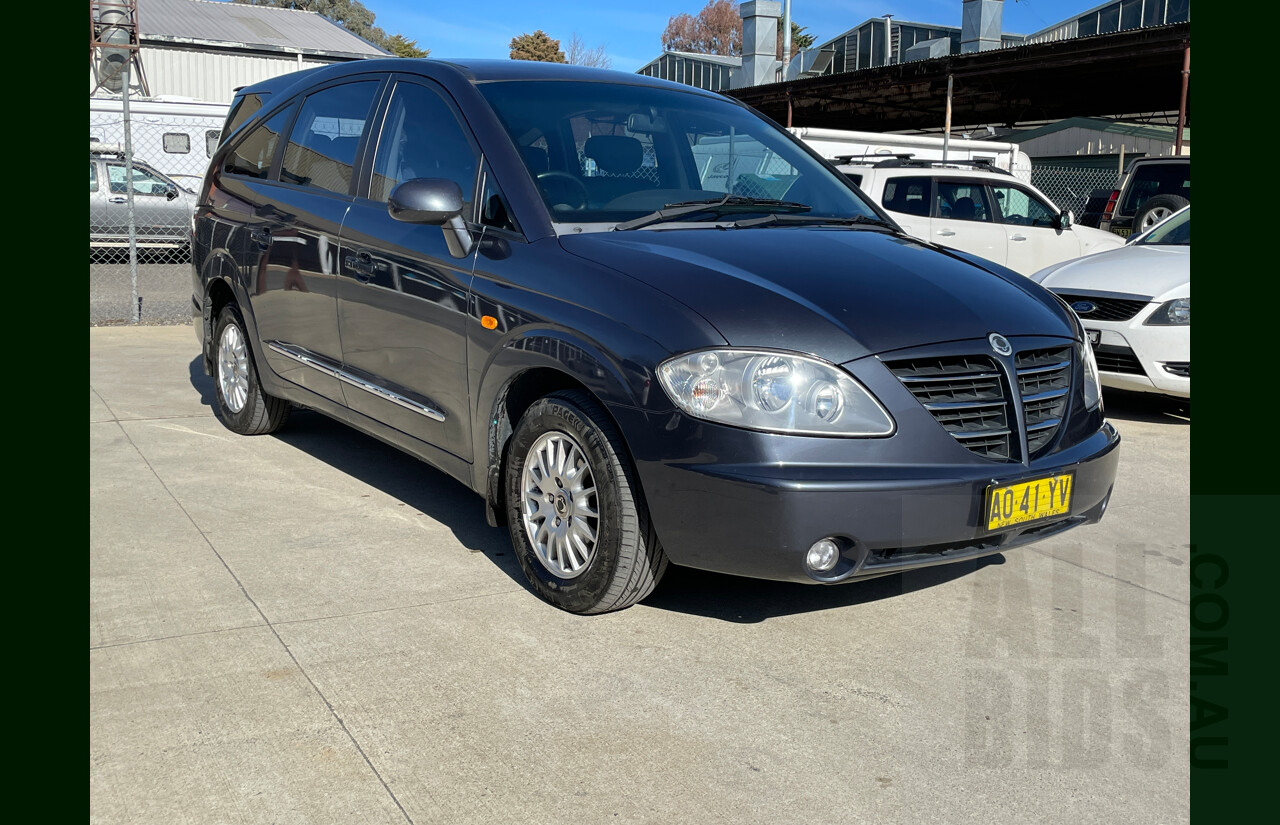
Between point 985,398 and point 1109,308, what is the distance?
14.3 ft

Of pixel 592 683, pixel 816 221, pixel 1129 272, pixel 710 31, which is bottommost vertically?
pixel 592 683

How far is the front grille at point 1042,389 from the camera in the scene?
11.9 ft

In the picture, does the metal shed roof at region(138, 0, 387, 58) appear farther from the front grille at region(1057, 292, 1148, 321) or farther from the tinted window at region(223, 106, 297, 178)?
the front grille at region(1057, 292, 1148, 321)

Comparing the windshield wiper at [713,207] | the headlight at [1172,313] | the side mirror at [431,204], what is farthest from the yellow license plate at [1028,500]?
the headlight at [1172,313]

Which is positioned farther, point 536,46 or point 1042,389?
point 536,46

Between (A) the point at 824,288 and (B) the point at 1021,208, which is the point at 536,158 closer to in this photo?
(A) the point at 824,288

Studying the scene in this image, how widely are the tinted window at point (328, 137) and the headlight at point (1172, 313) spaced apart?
487 cm

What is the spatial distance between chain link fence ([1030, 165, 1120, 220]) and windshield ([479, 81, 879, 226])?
853 inches

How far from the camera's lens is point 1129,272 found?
7.57 m

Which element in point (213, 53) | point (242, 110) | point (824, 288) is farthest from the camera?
point (213, 53)

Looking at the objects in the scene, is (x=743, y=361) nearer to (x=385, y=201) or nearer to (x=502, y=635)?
(x=502, y=635)

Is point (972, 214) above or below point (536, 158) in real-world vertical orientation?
above

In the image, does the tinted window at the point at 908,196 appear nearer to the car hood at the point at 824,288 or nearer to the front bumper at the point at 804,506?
the car hood at the point at 824,288

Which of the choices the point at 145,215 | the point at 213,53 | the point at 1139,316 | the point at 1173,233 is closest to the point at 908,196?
the point at 1173,233
